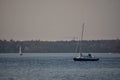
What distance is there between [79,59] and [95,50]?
314 feet

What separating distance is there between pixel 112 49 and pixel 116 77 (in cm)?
9998

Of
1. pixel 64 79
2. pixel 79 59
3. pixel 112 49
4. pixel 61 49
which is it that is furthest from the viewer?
pixel 61 49

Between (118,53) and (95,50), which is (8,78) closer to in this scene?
(118,53)

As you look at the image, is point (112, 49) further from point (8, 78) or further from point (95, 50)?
point (8, 78)

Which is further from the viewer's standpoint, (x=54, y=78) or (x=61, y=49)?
(x=61, y=49)

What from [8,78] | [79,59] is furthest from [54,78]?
[79,59]

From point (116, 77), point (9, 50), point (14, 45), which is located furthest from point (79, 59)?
point (9, 50)

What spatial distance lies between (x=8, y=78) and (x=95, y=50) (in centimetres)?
12545

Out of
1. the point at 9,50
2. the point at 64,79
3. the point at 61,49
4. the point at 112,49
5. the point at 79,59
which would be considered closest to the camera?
the point at 64,79

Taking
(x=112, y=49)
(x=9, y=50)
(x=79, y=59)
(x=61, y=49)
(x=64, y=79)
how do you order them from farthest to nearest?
(x=61, y=49) → (x=9, y=50) → (x=112, y=49) → (x=79, y=59) → (x=64, y=79)

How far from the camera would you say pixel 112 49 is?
139250mm

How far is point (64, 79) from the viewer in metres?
37.8

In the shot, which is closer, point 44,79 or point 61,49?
point 44,79

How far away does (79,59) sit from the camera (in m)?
68.7
